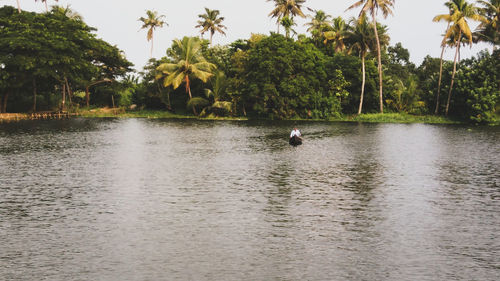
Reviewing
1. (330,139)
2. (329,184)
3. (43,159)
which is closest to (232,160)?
(329,184)

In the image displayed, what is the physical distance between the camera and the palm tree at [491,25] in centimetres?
6506

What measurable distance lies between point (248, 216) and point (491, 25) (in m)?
65.2

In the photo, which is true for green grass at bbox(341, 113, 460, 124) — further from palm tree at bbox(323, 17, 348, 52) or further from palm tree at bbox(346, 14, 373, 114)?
palm tree at bbox(323, 17, 348, 52)

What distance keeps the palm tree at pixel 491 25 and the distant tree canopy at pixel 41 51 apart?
193 feet

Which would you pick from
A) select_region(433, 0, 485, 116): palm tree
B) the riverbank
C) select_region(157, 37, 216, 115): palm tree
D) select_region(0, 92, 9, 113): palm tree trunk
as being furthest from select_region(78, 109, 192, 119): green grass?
select_region(433, 0, 485, 116): palm tree

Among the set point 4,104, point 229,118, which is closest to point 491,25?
point 229,118

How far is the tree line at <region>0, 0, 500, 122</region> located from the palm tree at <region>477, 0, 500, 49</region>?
0.51 ft

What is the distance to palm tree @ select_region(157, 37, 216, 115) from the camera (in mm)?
70000

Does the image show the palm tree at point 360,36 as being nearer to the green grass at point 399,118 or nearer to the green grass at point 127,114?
the green grass at point 399,118

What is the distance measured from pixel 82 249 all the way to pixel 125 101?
7806 centimetres

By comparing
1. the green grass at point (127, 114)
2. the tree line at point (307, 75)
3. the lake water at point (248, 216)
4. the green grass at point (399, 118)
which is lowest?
the lake water at point (248, 216)

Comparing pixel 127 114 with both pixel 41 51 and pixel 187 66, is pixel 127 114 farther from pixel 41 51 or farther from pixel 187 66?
pixel 41 51

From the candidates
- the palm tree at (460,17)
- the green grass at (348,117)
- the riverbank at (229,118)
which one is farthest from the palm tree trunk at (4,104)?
the palm tree at (460,17)

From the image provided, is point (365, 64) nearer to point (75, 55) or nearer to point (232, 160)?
point (75, 55)
